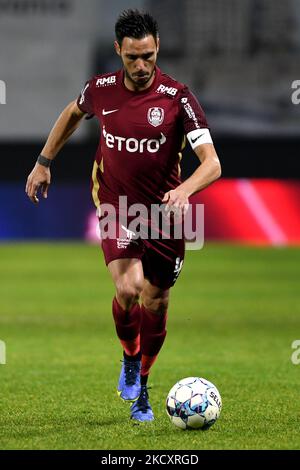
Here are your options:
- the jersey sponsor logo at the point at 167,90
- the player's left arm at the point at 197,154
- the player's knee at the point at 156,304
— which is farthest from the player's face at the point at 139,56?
the player's knee at the point at 156,304

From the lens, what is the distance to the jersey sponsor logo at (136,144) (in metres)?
6.34

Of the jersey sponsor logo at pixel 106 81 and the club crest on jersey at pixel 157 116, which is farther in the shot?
the jersey sponsor logo at pixel 106 81

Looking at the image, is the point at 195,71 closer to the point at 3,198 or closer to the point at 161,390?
the point at 3,198

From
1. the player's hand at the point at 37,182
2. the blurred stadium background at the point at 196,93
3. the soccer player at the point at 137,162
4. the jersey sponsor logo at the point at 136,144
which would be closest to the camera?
the soccer player at the point at 137,162

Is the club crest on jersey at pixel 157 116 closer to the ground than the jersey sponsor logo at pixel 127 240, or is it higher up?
higher up

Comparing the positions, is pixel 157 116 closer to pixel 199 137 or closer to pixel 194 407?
pixel 199 137

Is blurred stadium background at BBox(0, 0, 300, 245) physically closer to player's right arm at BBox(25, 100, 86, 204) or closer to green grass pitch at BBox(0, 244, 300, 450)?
green grass pitch at BBox(0, 244, 300, 450)

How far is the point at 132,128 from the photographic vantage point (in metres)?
6.33

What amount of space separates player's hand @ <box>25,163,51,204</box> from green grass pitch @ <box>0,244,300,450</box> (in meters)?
1.28

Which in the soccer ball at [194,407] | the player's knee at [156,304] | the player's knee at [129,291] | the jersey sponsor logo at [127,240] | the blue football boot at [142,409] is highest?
the jersey sponsor logo at [127,240]

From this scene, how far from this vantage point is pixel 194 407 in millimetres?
5840

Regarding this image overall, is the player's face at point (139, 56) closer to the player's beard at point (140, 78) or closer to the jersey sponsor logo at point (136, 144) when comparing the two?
the player's beard at point (140, 78)

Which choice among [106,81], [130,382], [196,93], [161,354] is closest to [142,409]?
[130,382]

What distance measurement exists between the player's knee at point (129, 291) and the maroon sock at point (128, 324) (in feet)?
0.45
